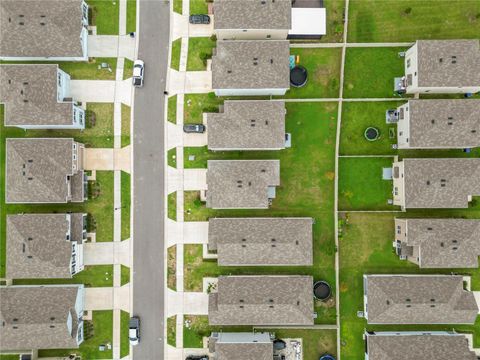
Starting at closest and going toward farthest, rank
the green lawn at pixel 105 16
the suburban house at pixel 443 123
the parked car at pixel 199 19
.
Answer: the suburban house at pixel 443 123 < the parked car at pixel 199 19 < the green lawn at pixel 105 16

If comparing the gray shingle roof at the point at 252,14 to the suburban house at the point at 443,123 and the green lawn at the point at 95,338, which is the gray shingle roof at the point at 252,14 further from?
the green lawn at the point at 95,338

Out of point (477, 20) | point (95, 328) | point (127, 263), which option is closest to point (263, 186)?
point (127, 263)

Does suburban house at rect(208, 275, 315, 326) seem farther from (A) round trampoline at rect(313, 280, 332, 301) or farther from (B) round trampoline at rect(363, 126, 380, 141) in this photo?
(B) round trampoline at rect(363, 126, 380, 141)

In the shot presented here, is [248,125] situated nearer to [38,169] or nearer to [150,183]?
[150,183]

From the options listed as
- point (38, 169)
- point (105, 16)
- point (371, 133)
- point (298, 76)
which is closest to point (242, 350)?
point (371, 133)

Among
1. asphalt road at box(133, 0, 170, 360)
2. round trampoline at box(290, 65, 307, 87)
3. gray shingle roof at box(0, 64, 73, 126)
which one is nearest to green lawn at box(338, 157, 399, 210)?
round trampoline at box(290, 65, 307, 87)

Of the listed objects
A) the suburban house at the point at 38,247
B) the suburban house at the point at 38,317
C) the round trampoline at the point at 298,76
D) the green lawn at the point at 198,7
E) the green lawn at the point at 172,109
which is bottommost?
the suburban house at the point at 38,317

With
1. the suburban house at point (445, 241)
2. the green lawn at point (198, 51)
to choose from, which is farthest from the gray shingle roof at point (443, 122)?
the green lawn at point (198, 51)
